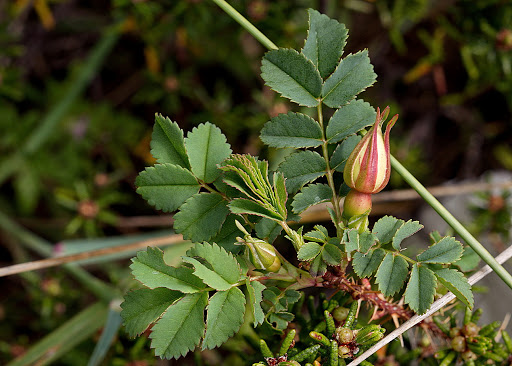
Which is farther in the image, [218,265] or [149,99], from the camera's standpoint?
[149,99]

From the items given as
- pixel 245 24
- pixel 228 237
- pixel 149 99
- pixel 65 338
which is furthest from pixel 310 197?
pixel 149 99

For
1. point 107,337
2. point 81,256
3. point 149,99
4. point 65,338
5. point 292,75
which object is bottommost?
point 65,338

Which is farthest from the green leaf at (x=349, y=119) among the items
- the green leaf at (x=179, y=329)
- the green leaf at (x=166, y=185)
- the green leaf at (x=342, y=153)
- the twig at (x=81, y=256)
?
the twig at (x=81, y=256)

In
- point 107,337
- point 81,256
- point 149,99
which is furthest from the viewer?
point 149,99

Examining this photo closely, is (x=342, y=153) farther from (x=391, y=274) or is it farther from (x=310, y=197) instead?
(x=391, y=274)

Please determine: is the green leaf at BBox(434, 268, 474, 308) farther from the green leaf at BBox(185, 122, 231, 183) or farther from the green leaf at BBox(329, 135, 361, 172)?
the green leaf at BBox(185, 122, 231, 183)

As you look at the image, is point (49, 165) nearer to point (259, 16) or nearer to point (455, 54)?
point (259, 16)

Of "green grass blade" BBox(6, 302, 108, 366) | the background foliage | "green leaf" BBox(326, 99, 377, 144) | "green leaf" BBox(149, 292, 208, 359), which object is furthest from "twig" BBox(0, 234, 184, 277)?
"green leaf" BBox(326, 99, 377, 144)
